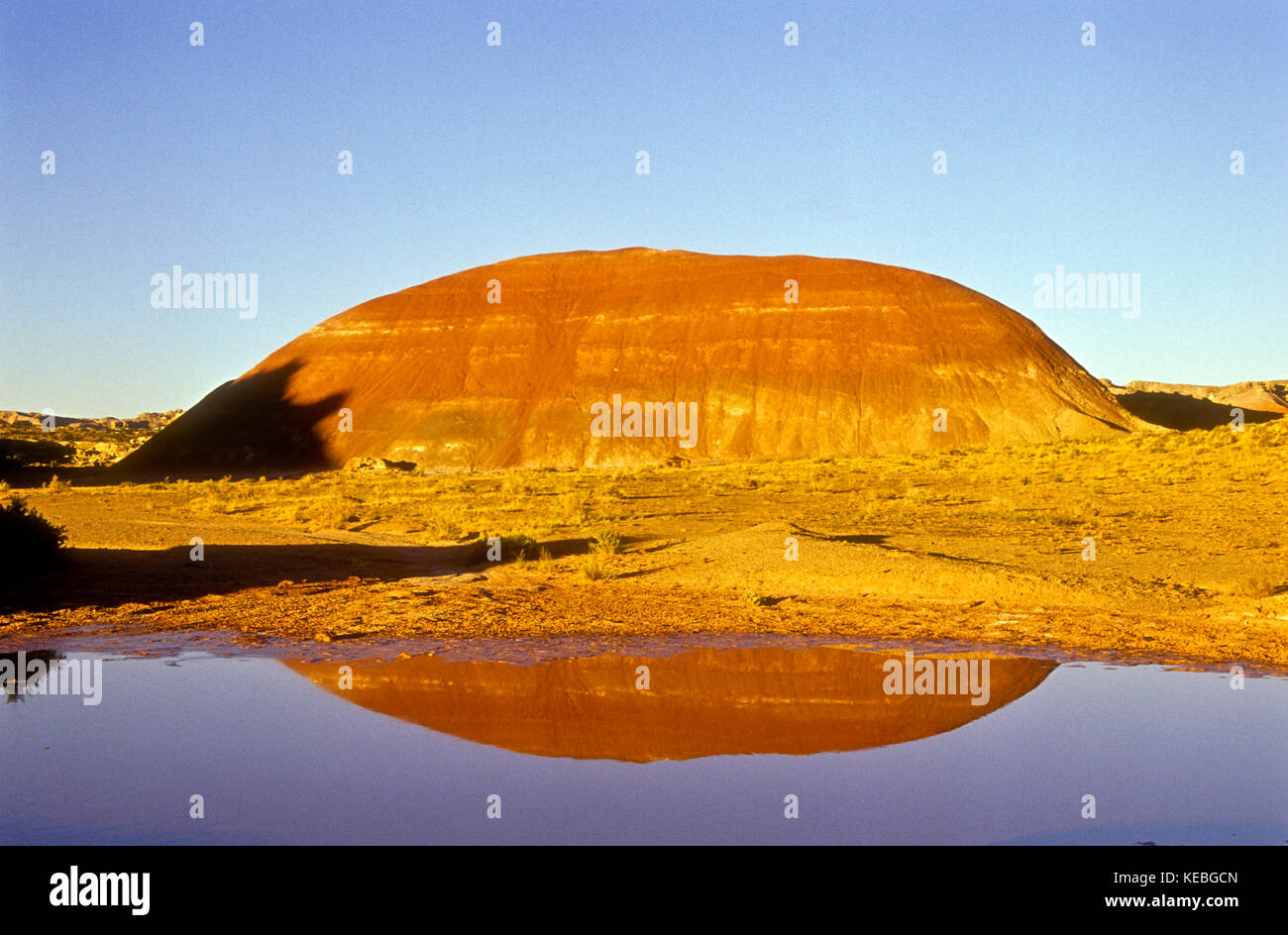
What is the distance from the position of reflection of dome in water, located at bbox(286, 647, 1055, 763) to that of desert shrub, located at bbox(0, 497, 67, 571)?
7819mm

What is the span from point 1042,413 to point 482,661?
53667mm

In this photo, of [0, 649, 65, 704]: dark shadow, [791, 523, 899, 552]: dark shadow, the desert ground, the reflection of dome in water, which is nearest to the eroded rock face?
the desert ground

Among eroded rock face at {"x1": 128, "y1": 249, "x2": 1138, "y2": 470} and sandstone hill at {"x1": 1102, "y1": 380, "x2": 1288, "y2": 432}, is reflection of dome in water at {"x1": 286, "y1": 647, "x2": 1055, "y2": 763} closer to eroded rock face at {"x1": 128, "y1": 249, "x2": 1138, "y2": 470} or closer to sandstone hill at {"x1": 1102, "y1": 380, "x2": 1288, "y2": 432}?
eroded rock face at {"x1": 128, "y1": 249, "x2": 1138, "y2": 470}

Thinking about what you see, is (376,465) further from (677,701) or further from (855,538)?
(677,701)

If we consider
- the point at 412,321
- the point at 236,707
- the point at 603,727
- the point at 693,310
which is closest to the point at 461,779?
the point at 603,727

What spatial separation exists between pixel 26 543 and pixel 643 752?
12.8 meters

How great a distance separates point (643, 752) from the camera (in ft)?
25.5

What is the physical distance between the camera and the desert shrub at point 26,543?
53.7 feet

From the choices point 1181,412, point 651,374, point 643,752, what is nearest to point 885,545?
point 643,752

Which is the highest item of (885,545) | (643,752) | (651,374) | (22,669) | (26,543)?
(651,374)

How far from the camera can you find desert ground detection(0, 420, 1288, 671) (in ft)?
42.2

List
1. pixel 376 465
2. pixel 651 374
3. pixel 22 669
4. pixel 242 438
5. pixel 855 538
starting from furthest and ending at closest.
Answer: pixel 242 438
pixel 651 374
pixel 376 465
pixel 855 538
pixel 22 669
